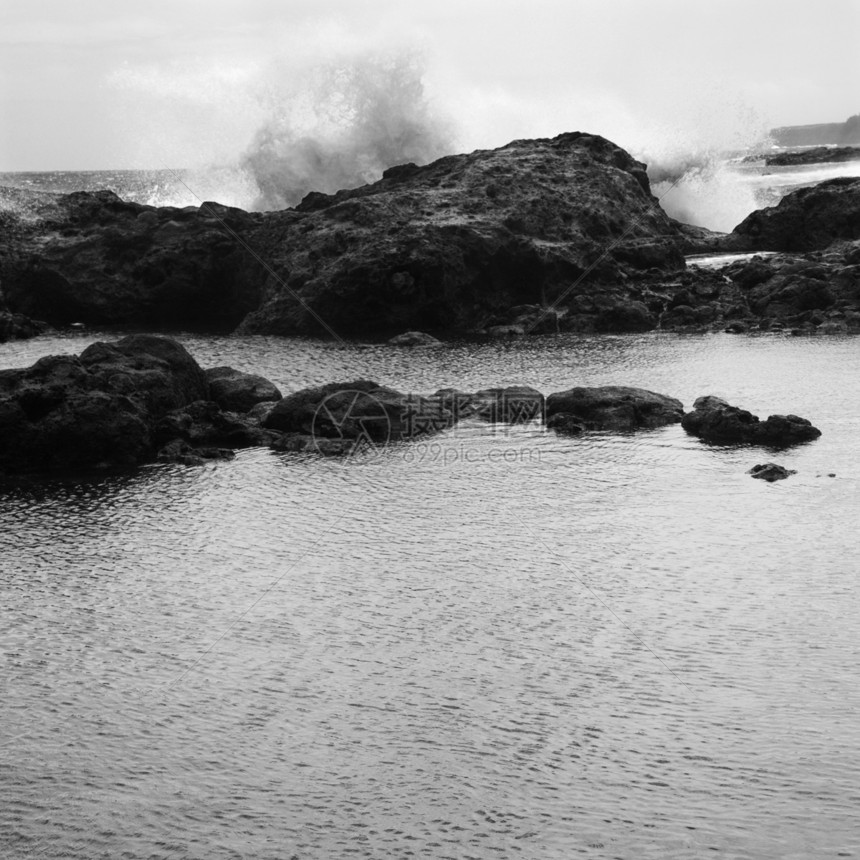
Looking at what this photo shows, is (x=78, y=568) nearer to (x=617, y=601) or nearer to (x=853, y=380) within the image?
(x=617, y=601)

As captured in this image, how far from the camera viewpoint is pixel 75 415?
2486 cm

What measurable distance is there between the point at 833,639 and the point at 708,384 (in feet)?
53.6

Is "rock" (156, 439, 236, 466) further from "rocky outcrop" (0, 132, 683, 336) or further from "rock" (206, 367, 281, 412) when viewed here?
"rocky outcrop" (0, 132, 683, 336)

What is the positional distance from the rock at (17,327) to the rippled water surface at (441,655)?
1878cm

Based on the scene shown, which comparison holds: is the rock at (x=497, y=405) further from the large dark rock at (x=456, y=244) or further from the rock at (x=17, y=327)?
the rock at (x=17, y=327)

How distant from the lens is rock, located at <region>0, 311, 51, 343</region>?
134 feet

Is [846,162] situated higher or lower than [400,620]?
higher

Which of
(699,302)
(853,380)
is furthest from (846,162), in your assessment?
(853,380)

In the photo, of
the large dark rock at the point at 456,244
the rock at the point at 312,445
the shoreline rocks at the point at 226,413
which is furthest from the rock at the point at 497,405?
the large dark rock at the point at 456,244

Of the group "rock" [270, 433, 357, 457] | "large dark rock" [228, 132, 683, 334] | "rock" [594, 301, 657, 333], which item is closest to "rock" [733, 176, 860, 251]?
"large dark rock" [228, 132, 683, 334]

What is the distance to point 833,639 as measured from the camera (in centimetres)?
1492

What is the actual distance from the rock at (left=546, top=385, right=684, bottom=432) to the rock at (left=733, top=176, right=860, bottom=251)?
26757 mm

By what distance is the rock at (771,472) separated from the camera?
72.7 ft

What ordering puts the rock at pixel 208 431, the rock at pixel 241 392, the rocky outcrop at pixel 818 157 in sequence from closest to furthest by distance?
1. the rock at pixel 208 431
2. the rock at pixel 241 392
3. the rocky outcrop at pixel 818 157
